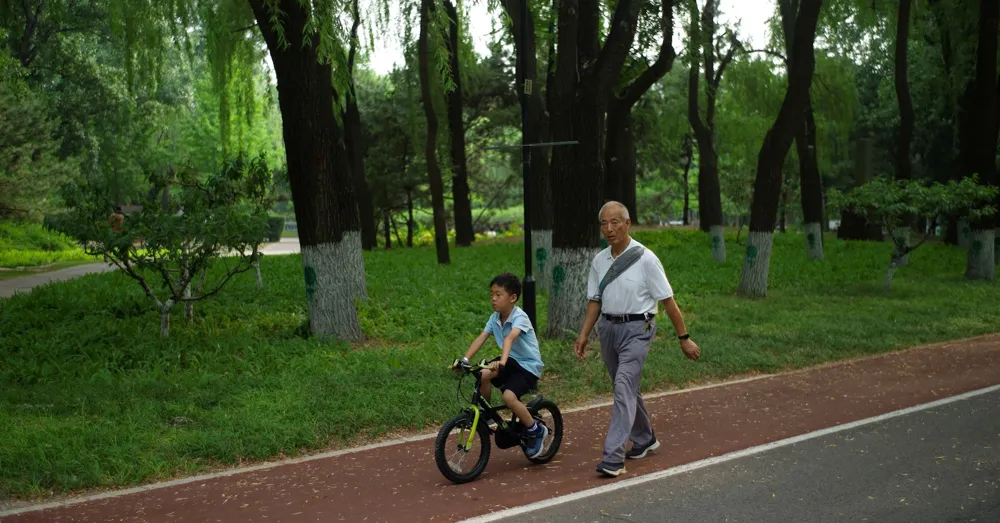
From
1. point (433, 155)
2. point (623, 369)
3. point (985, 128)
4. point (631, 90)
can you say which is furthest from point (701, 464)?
point (433, 155)

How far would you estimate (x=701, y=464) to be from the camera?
724 cm

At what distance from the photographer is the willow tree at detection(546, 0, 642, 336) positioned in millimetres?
13430

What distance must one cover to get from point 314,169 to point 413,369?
3599 mm

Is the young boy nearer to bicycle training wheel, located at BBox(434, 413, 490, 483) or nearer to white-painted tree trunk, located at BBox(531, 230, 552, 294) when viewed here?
bicycle training wheel, located at BBox(434, 413, 490, 483)

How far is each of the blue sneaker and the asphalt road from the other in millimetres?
871

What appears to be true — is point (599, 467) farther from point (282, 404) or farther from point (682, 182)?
point (682, 182)

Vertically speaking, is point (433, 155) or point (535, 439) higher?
point (433, 155)

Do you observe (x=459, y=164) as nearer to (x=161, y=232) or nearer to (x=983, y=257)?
(x=983, y=257)

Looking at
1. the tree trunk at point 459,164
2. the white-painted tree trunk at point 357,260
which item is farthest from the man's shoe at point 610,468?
the tree trunk at point 459,164

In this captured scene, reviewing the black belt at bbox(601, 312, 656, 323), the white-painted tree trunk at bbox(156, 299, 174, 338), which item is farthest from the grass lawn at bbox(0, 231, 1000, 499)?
the black belt at bbox(601, 312, 656, 323)

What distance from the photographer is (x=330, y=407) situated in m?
9.14

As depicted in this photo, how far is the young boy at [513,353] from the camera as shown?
6902 millimetres

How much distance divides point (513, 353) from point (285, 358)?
557 cm

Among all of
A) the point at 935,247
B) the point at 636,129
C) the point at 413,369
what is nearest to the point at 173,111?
the point at 636,129
